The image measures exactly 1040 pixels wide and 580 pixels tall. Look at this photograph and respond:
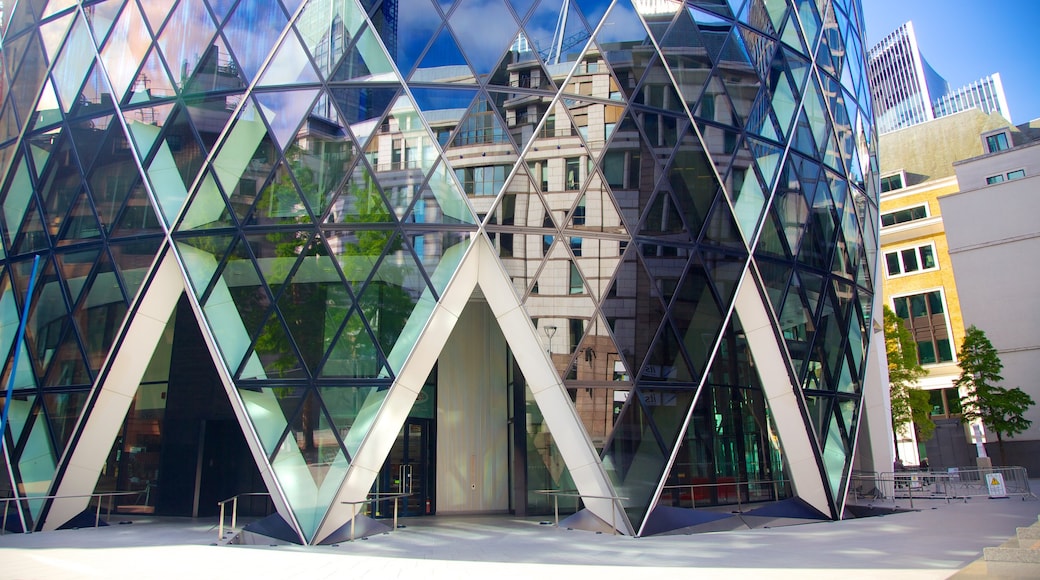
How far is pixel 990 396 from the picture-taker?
125 feet

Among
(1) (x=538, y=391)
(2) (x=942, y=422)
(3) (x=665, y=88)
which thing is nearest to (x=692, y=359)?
(1) (x=538, y=391)

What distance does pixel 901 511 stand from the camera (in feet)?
64.1

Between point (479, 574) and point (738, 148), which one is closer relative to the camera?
point (479, 574)

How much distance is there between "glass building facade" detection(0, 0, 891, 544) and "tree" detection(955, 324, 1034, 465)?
25.0m

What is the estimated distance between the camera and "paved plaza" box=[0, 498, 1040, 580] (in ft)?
31.3

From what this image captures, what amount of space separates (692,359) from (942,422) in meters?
41.7

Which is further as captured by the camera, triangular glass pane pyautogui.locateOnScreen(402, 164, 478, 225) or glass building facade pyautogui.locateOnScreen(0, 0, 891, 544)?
triangular glass pane pyautogui.locateOnScreen(402, 164, 478, 225)

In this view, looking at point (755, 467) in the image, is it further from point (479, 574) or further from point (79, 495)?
point (79, 495)

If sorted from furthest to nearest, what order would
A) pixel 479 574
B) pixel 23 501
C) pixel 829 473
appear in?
pixel 829 473 < pixel 23 501 < pixel 479 574

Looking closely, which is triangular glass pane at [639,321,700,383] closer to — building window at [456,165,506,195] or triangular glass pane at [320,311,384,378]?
building window at [456,165,506,195]

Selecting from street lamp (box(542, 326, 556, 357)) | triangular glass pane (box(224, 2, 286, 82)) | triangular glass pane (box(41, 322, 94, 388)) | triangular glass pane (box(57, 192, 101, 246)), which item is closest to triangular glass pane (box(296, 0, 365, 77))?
triangular glass pane (box(224, 2, 286, 82))

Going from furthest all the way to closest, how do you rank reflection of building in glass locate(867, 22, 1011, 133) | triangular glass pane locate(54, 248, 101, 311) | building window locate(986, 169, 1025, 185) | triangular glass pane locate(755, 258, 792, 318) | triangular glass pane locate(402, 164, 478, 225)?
1. reflection of building in glass locate(867, 22, 1011, 133)
2. building window locate(986, 169, 1025, 185)
3. triangular glass pane locate(755, 258, 792, 318)
4. triangular glass pane locate(54, 248, 101, 311)
5. triangular glass pane locate(402, 164, 478, 225)

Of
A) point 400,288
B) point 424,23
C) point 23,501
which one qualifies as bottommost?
point 23,501

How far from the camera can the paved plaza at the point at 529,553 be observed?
9.53 m
